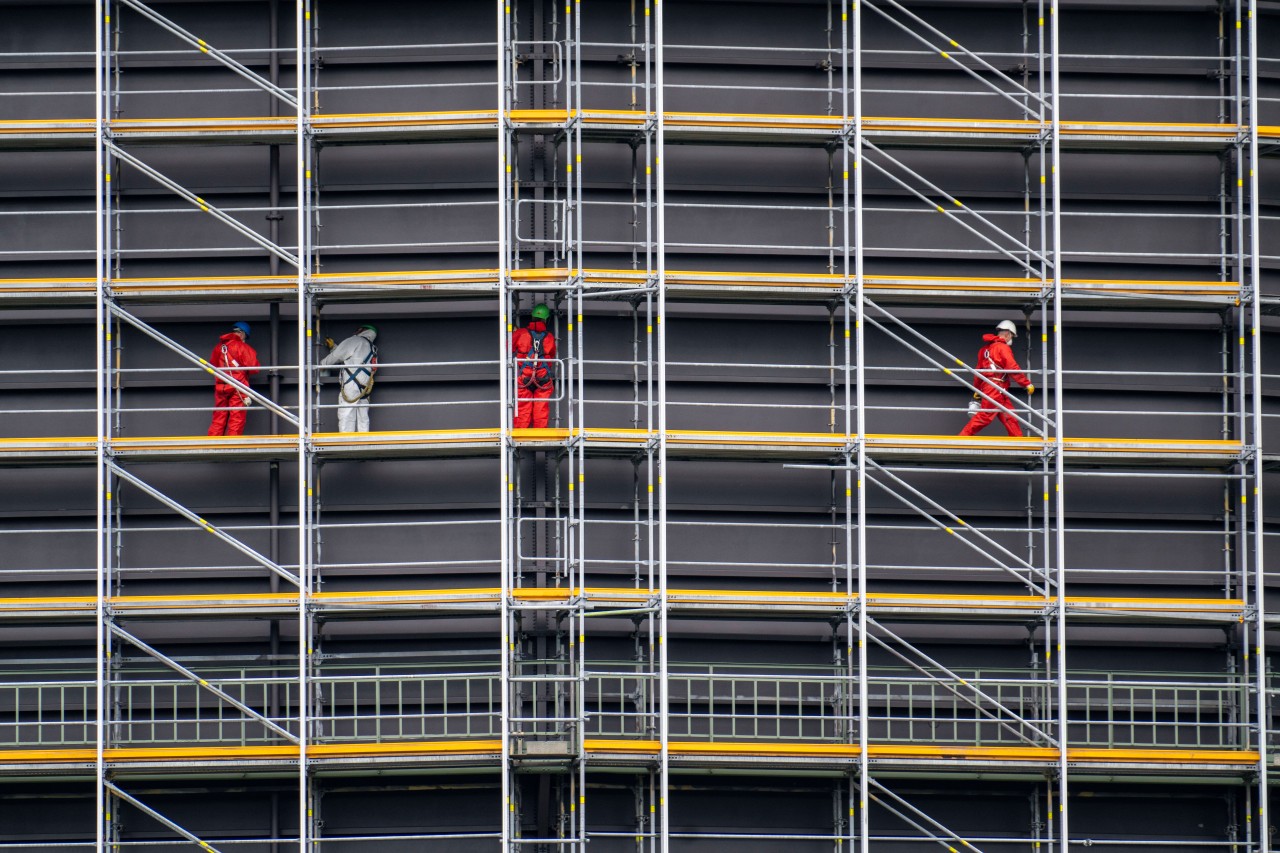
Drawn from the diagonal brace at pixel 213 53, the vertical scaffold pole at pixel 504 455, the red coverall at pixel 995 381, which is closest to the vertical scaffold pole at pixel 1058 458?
the red coverall at pixel 995 381

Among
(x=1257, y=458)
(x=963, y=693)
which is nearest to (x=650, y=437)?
(x=963, y=693)

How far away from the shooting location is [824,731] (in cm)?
1588

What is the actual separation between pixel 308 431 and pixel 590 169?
4.31 meters

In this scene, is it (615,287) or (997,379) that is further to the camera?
(997,379)

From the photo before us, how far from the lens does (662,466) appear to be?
1490cm

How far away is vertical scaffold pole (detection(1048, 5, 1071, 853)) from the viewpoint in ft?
48.5

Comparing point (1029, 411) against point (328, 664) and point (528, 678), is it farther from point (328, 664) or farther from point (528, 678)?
point (328, 664)

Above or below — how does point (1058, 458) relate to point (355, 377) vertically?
below

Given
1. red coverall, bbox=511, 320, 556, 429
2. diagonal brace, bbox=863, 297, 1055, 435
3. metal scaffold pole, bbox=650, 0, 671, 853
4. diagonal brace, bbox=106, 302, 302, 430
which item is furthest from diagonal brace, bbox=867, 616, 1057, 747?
diagonal brace, bbox=106, 302, 302, 430

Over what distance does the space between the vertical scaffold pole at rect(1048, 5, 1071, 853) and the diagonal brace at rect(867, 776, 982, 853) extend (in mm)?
1072

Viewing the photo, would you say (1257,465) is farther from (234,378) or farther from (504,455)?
(234,378)

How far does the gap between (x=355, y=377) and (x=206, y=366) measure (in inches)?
61.9

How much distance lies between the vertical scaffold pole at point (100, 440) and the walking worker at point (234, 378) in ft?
3.86

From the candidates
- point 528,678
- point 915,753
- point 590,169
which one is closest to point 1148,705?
point 915,753
